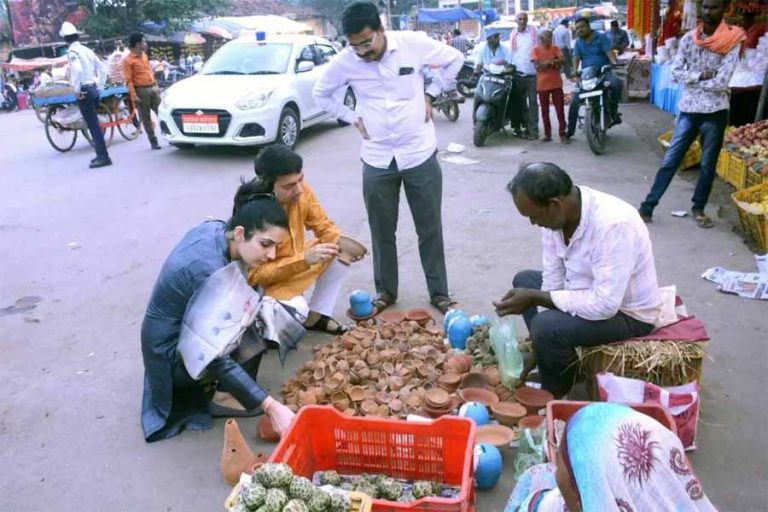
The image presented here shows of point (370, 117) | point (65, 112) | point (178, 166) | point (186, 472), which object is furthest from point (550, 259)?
point (65, 112)

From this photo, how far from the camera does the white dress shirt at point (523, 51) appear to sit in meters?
9.31

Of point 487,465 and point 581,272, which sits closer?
point 487,465

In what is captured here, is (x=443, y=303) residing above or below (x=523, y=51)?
below

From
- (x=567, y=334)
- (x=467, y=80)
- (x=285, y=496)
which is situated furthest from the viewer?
(x=467, y=80)

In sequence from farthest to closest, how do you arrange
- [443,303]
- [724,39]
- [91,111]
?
[91,111], [724,39], [443,303]

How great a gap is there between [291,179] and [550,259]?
4.51 ft

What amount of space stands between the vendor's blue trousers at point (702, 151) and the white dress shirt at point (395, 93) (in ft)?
7.44

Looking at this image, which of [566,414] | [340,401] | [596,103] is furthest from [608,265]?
[596,103]

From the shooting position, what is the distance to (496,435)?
2807 millimetres

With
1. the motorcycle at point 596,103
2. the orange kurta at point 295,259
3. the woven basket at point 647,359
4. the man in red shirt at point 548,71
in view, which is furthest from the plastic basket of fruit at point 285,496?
the man in red shirt at point 548,71

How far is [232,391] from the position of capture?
279cm

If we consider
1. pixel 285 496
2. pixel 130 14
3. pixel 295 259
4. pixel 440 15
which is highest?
pixel 130 14

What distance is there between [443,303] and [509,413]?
1.36m

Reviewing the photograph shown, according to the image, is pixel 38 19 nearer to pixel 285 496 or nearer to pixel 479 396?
pixel 479 396
